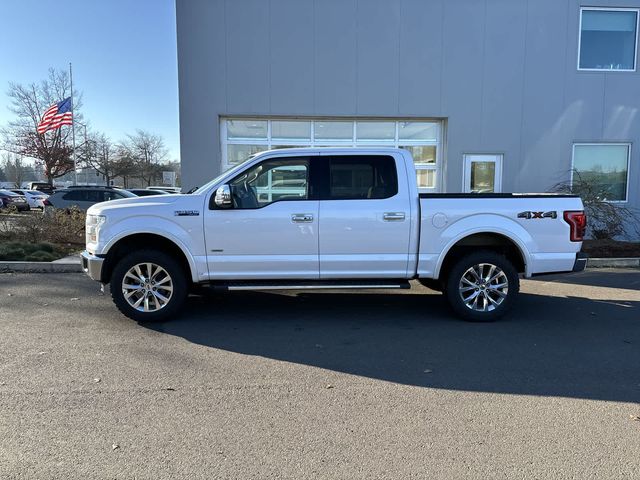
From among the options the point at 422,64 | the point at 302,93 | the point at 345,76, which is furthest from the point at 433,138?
the point at 302,93

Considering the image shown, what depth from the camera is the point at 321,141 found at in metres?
13.3

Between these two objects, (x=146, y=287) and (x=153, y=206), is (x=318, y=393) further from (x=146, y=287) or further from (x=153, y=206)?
(x=153, y=206)

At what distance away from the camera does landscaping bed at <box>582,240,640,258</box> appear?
34.5 feet

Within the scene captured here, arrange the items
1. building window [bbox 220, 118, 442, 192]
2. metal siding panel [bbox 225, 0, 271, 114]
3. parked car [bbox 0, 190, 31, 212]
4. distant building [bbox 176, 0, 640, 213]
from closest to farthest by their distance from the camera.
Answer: metal siding panel [bbox 225, 0, 271, 114], distant building [bbox 176, 0, 640, 213], building window [bbox 220, 118, 442, 192], parked car [bbox 0, 190, 31, 212]

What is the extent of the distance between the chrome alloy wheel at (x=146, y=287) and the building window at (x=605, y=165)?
1189 cm

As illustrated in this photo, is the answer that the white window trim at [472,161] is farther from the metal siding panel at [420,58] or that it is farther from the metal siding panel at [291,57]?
the metal siding panel at [291,57]

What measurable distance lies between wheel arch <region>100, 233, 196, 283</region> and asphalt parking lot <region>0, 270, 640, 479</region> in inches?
24.9

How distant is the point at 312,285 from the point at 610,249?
8.50 m

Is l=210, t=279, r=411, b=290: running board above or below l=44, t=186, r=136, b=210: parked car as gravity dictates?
below

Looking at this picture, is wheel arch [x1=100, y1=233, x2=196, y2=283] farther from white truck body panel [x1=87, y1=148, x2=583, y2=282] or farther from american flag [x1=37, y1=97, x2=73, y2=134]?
american flag [x1=37, y1=97, x2=73, y2=134]

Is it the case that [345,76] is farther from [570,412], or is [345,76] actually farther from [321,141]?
[570,412]

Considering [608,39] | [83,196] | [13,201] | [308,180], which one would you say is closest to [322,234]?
[308,180]

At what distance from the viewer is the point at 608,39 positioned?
13.2 meters

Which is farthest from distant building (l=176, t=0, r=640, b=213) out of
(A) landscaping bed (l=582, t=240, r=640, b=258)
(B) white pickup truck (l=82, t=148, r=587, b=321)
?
(B) white pickup truck (l=82, t=148, r=587, b=321)
